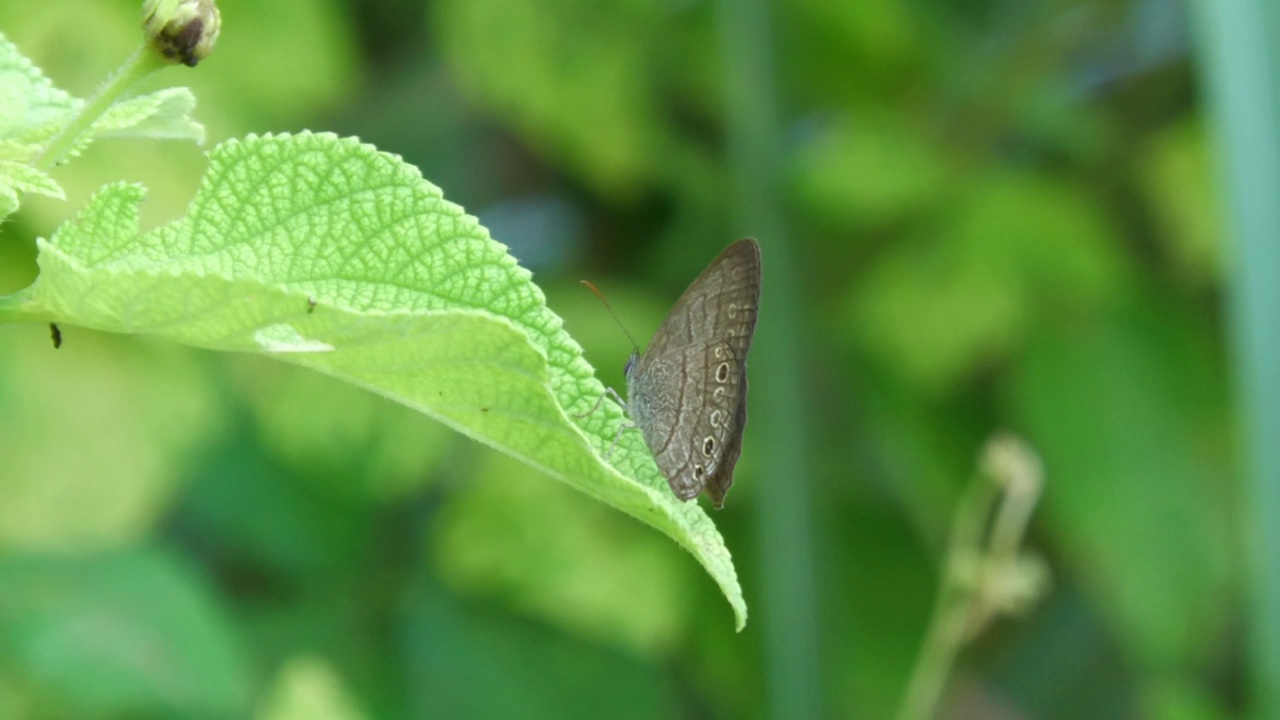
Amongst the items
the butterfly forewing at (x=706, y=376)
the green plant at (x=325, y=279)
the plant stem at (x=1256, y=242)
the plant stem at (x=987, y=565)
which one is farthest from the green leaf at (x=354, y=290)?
the plant stem at (x=1256, y=242)

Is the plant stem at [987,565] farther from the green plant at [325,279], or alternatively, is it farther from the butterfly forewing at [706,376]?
the green plant at [325,279]

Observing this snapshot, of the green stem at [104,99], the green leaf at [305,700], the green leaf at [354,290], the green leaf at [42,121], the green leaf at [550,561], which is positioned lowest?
the green leaf at [550,561]

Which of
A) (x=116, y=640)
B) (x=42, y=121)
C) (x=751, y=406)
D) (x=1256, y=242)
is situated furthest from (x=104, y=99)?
(x=751, y=406)

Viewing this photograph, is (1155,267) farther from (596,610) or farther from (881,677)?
(596,610)

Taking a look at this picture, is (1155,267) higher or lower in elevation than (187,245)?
lower

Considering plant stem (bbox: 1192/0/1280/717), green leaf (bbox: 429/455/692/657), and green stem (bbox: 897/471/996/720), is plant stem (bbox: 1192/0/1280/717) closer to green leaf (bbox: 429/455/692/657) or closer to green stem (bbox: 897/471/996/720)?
green stem (bbox: 897/471/996/720)

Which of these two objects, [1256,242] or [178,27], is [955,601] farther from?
[178,27]

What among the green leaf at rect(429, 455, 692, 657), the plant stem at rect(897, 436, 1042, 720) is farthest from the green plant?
the green leaf at rect(429, 455, 692, 657)

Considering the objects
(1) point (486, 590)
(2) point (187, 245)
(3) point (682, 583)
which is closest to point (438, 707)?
(1) point (486, 590)
